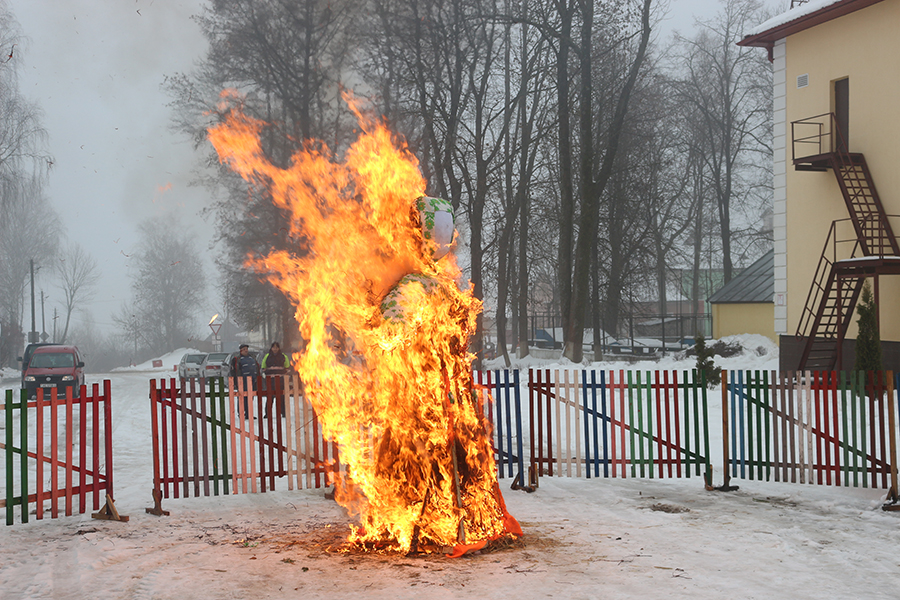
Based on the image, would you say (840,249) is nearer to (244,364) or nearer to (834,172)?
(834,172)

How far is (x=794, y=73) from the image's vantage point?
845 inches

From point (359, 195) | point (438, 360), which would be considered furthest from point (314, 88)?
point (438, 360)

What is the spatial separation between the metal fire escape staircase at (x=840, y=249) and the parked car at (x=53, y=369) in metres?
21.2

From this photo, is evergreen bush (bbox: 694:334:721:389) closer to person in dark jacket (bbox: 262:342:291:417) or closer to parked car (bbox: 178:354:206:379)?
person in dark jacket (bbox: 262:342:291:417)

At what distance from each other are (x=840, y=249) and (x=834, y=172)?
6.67 ft

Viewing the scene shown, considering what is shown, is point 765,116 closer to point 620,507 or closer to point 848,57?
point 848,57

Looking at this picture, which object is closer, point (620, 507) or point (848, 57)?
point (620, 507)

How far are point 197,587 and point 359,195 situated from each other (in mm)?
3887

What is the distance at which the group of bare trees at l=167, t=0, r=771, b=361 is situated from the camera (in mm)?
22266

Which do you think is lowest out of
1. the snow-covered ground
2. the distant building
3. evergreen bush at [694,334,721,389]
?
the snow-covered ground

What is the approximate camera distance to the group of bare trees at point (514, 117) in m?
22.3

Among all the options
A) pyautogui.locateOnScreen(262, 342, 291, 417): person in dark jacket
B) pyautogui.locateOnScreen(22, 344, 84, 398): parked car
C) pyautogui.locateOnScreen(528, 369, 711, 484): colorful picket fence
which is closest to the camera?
pyautogui.locateOnScreen(528, 369, 711, 484): colorful picket fence

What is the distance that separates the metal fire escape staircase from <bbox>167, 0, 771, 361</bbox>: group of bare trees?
7.55 metres

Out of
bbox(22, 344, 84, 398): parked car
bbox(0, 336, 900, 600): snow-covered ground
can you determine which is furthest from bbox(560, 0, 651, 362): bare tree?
bbox(0, 336, 900, 600): snow-covered ground
